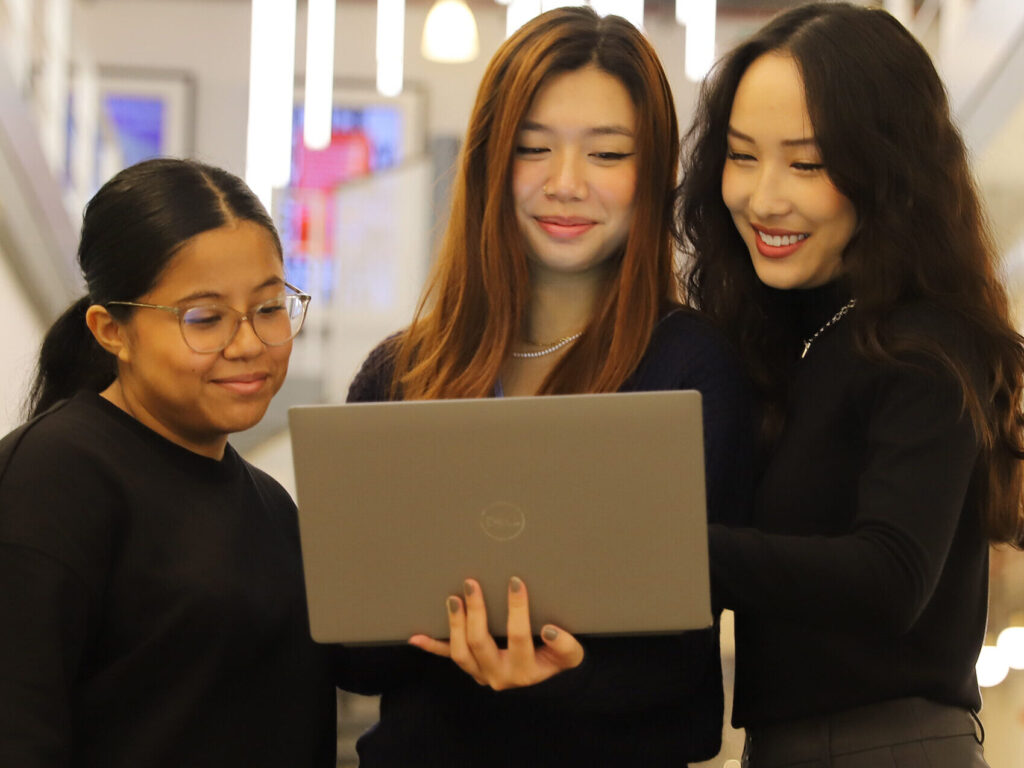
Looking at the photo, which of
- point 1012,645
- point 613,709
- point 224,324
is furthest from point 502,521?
point 1012,645

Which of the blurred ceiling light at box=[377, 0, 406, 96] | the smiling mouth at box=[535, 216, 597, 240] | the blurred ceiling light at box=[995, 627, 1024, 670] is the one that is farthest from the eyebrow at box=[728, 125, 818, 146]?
the blurred ceiling light at box=[377, 0, 406, 96]

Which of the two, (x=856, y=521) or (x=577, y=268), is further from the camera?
(x=577, y=268)

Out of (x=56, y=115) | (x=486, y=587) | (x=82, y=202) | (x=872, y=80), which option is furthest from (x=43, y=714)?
(x=82, y=202)

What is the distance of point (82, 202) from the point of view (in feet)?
18.6

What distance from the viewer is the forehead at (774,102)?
170 cm

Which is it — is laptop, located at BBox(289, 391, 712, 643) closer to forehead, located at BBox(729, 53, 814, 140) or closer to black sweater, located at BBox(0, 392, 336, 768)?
black sweater, located at BBox(0, 392, 336, 768)

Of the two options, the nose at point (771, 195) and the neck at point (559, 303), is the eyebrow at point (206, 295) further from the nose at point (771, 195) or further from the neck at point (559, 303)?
the nose at point (771, 195)

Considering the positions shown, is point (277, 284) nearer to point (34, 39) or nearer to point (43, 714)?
point (43, 714)

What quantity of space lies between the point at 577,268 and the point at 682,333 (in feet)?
0.56

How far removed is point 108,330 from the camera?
1.67 m

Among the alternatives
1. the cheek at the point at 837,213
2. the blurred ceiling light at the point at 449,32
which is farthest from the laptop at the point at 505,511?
the blurred ceiling light at the point at 449,32

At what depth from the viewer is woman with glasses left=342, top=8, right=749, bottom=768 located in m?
1.70

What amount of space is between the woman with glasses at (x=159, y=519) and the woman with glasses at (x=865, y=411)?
563 millimetres

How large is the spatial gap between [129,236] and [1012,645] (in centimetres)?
297
